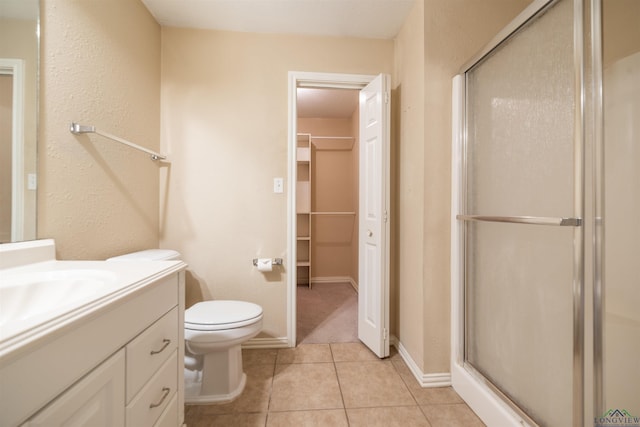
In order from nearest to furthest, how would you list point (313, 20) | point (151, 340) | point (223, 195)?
1. point (151, 340)
2. point (313, 20)
3. point (223, 195)

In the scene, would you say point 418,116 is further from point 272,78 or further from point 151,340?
point 151,340

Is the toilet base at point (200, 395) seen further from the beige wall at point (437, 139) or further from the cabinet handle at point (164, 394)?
the beige wall at point (437, 139)

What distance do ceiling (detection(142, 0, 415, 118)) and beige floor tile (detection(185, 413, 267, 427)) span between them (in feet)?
7.70

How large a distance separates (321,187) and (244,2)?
2.29 metres

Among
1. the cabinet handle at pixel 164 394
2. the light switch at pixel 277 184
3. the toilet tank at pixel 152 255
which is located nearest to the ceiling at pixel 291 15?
the light switch at pixel 277 184

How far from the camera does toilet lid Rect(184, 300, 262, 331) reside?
1.30 meters

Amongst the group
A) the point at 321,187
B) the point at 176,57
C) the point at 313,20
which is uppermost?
the point at 313,20

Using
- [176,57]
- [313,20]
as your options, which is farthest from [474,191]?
[176,57]

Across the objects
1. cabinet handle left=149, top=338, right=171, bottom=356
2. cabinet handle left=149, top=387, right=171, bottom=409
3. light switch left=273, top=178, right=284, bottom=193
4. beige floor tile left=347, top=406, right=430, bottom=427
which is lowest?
beige floor tile left=347, top=406, right=430, bottom=427

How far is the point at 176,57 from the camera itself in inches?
72.6

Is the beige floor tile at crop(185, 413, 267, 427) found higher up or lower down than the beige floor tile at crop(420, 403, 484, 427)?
lower down

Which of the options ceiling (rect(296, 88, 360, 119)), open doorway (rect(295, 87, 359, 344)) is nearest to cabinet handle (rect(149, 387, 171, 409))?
open doorway (rect(295, 87, 359, 344))

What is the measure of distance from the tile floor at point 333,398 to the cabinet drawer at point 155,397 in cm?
44

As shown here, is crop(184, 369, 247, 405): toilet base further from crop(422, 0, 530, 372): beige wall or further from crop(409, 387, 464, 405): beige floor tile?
crop(422, 0, 530, 372): beige wall
